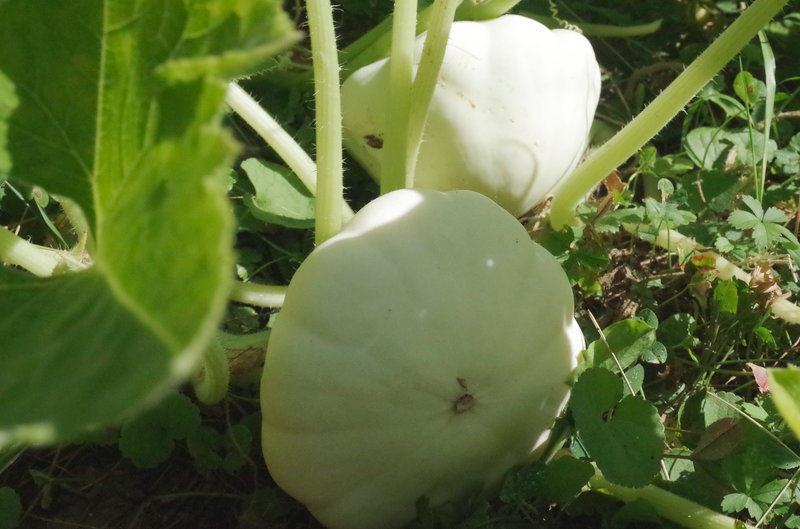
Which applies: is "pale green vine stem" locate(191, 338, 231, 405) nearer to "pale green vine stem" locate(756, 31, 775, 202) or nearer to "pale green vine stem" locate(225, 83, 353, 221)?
"pale green vine stem" locate(225, 83, 353, 221)

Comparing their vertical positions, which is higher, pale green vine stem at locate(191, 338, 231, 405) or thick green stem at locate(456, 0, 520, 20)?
thick green stem at locate(456, 0, 520, 20)

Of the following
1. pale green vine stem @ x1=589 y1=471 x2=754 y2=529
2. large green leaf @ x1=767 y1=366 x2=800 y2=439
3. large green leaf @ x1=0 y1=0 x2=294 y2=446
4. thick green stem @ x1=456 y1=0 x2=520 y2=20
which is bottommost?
pale green vine stem @ x1=589 y1=471 x2=754 y2=529

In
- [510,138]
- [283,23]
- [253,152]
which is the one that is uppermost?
[283,23]

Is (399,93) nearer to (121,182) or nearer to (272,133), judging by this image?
(272,133)

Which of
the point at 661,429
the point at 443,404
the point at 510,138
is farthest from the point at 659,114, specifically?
the point at 443,404

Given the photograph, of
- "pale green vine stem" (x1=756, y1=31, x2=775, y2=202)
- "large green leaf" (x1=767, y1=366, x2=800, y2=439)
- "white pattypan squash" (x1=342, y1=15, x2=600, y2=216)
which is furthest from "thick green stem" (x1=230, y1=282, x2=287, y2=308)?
"pale green vine stem" (x1=756, y1=31, x2=775, y2=202)

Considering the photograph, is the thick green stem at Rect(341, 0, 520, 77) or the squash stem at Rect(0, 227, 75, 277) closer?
the squash stem at Rect(0, 227, 75, 277)

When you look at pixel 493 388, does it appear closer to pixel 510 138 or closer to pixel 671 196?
pixel 510 138
